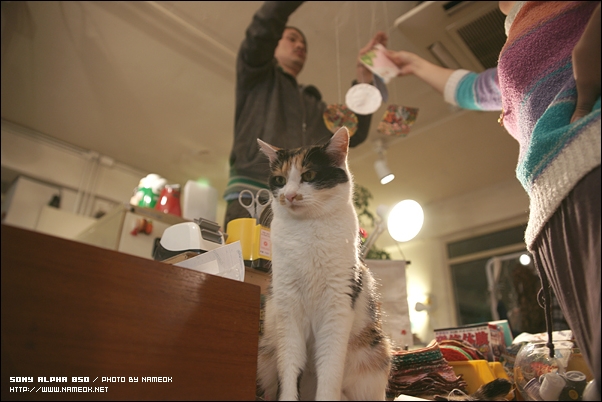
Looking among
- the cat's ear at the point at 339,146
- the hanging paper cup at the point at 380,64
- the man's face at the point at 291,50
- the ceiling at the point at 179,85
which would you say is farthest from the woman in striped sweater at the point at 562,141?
the ceiling at the point at 179,85

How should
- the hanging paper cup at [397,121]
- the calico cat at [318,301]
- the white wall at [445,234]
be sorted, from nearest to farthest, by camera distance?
the calico cat at [318,301]
the hanging paper cup at [397,121]
the white wall at [445,234]

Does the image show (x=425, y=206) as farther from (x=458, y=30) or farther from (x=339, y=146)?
(x=339, y=146)

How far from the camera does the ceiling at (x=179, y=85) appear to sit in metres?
2.61

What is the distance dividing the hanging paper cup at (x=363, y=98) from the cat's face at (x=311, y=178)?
1022 mm

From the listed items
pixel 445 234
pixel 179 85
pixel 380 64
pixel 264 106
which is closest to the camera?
pixel 264 106

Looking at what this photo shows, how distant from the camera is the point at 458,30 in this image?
2328 millimetres

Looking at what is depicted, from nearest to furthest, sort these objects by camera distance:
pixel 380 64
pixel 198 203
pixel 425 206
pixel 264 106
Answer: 1. pixel 264 106
2. pixel 380 64
3. pixel 198 203
4. pixel 425 206

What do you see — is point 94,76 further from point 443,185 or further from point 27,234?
point 443,185

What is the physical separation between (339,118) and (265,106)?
0.38 metres

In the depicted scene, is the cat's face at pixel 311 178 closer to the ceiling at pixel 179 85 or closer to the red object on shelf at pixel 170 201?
the red object on shelf at pixel 170 201

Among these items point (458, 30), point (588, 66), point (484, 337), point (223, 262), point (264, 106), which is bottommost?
point (484, 337)

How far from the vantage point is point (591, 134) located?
23.4 inches

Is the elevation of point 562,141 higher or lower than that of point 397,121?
lower

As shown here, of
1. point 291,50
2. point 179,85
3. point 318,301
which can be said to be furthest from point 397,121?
point 179,85
